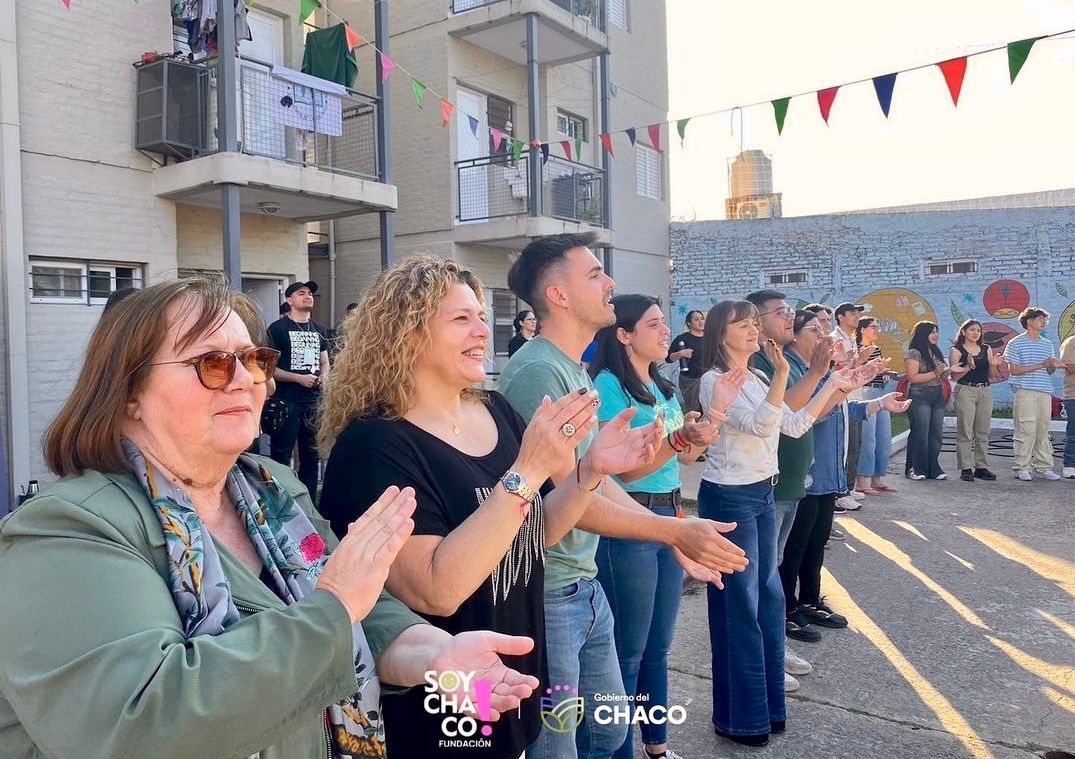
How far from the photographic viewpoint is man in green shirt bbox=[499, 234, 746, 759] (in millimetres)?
2463

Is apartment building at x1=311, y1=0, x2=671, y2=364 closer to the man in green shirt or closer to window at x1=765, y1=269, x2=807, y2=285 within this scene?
window at x1=765, y1=269, x2=807, y2=285

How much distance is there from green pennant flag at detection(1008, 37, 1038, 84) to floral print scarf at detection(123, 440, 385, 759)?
6.39 m

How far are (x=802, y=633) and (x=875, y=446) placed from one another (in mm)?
5129

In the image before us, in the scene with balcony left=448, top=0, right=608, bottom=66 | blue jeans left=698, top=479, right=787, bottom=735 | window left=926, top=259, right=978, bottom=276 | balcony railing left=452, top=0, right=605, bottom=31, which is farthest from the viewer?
window left=926, top=259, right=978, bottom=276

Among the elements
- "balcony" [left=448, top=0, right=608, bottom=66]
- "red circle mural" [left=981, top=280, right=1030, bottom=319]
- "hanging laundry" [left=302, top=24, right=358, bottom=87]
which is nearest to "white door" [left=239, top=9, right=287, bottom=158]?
"hanging laundry" [left=302, top=24, right=358, bottom=87]

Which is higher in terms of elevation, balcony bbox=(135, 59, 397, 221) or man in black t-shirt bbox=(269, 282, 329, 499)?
balcony bbox=(135, 59, 397, 221)

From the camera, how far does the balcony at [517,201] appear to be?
1245cm

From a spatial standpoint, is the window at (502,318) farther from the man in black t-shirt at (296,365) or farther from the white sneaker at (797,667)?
the white sneaker at (797,667)

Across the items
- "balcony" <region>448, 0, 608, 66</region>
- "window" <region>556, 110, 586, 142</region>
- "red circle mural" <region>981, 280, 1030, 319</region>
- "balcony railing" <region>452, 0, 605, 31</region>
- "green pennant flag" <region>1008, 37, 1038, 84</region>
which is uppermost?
"balcony railing" <region>452, 0, 605, 31</region>

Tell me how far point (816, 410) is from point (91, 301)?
741 cm

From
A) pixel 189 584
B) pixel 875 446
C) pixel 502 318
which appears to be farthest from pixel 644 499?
pixel 502 318

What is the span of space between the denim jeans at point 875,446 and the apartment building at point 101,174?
6.87m

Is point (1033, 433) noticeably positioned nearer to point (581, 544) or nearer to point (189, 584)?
point (581, 544)

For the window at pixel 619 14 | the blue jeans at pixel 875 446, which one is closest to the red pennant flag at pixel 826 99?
the blue jeans at pixel 875 446
